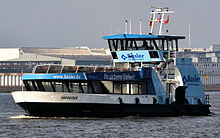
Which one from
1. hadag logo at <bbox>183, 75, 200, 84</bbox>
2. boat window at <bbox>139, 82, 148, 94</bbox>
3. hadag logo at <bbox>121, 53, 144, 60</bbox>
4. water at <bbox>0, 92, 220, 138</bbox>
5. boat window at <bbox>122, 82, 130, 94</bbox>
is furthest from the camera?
hadag logo at <bbox>183, 75, 200, 84</bbox>

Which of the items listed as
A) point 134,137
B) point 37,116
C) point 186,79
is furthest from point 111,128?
point 186,79

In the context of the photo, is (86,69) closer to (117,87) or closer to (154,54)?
(117,87)

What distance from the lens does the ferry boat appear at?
1847 inches

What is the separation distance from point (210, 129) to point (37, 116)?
42.7ft

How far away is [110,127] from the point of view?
43.9 m

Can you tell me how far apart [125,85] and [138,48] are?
15.1 feet

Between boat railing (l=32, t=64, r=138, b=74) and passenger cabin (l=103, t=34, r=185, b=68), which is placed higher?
passenger cabin (l=103, t=34, r=185, b=68)

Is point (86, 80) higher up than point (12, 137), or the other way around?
point (86, 80)

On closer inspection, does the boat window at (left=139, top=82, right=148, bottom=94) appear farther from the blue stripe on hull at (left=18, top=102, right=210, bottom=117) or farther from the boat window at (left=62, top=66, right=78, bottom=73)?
the boat window at (left=62, top=66, right=78, bottom=73)

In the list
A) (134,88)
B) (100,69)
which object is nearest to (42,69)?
(100,69)

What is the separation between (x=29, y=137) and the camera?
3900cm

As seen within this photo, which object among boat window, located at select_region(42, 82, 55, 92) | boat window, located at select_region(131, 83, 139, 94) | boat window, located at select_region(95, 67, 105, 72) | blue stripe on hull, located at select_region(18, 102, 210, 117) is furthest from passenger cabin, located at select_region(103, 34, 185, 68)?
boat window, located at select_region(42, 82, 55, 92)

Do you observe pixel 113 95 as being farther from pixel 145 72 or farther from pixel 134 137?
pixel 134 137

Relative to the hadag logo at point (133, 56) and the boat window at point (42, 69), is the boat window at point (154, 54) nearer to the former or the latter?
the hadag logo at point (133, 56)
